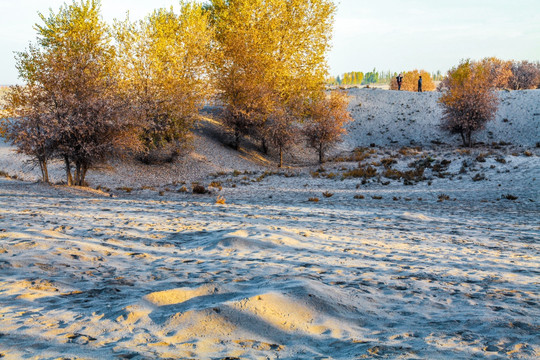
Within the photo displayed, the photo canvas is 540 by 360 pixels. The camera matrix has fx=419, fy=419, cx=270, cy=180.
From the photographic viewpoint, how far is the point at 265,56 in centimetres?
2938

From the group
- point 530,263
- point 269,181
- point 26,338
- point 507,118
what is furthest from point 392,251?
point 507,118

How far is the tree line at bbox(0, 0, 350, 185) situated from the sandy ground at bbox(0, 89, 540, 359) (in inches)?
203

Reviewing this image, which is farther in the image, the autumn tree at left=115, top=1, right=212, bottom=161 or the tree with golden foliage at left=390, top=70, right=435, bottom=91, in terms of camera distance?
the tree with golden foliage at left=390, top=70, right=435, bottom=91

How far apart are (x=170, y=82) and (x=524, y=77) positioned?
56912mm

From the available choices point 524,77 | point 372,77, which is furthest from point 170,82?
point 372,77

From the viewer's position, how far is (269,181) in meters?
21.8

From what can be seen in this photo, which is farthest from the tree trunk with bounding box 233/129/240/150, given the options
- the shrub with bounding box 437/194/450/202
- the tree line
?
the shrub with bounding box 437/194/450/202

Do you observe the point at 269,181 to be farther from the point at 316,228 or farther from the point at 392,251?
the point at 392,251

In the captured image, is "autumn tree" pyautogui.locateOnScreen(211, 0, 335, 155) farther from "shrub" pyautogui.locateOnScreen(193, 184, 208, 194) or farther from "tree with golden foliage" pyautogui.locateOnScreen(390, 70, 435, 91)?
"tree with golden foliage" pyautogui.locateOnScreen(390, 70, 435, 91)

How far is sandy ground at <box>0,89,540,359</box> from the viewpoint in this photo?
10.5 ft

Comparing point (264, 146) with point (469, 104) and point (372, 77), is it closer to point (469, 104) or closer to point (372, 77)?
point (469, 104)

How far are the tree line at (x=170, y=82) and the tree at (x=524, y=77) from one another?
1718 inches

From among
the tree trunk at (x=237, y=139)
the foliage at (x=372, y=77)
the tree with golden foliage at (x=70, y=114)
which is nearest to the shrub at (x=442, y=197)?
the tree with golden foliage at (x=70, y=114)

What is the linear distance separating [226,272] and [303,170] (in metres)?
21.5
